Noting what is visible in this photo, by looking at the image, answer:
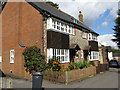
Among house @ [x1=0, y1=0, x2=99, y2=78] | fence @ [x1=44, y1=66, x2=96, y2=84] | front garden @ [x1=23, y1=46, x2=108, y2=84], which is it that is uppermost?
house @ [x1=0, y1=0, x2=99, y2=78]

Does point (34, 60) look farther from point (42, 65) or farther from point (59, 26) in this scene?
point (59, 26)

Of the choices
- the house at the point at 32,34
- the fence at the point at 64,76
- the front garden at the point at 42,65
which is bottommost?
the fence at the point at 64,76

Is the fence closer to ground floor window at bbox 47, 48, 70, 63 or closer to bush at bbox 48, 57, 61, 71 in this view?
bush at bbox 48, 57, 61, 71

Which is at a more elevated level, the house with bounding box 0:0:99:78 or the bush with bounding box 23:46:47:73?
the house with bounding box 0:0:99:78

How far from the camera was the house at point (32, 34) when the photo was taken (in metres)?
14.4

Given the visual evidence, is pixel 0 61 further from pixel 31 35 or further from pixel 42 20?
pixel 42 20

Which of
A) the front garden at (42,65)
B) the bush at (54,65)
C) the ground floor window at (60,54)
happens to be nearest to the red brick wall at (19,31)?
the front garden at (42,65)

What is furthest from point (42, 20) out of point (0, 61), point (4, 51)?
point (0, 61)

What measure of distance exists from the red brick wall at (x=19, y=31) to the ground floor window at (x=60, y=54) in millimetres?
1221

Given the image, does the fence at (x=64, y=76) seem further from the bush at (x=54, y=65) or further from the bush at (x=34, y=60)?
the bush at (x=34, y=60)

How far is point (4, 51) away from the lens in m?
17.1

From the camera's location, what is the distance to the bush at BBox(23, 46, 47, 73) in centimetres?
1344

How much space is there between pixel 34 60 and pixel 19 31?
4.57 meters

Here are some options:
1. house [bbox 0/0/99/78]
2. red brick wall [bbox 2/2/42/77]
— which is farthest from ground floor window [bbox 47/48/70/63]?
red brick wall [bbox 2/2/42/77]
